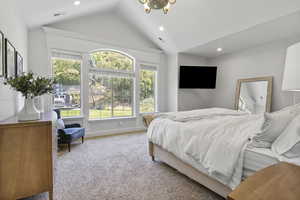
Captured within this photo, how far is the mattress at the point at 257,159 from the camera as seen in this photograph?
1.30 meters

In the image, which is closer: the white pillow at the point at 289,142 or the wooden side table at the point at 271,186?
the wooden side table at the point at 271,186

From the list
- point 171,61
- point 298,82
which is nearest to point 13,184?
point 298,82

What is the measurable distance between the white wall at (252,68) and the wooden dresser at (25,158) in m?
4.81

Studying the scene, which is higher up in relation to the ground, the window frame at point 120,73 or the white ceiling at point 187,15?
the white ceiling at point 187,15

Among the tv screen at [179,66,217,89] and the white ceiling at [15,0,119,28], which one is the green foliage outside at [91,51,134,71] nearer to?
the white ceiling at [15,0,119,28]

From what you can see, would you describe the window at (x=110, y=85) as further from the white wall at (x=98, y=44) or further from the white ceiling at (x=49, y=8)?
the white ceiling at (x=49, y=8)

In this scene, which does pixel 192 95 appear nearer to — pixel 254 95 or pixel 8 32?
pixel 254 95

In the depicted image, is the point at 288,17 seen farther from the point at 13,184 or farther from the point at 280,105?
the point at 13,184

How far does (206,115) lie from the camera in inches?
106

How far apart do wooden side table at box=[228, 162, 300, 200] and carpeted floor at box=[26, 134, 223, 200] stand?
1.22 m

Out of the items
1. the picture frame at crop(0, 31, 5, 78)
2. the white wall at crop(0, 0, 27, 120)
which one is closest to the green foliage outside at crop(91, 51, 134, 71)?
the white wall at crop(0, 0, 27, 120)

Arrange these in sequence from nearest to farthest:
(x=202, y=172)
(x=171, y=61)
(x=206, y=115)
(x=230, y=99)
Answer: (x=202, y=172) → (x=206, y=115) → (x=230, y=99) → (x=171, y=61)

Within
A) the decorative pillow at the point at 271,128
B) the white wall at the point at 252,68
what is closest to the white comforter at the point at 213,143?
the decorative pillow at the point at 271,128

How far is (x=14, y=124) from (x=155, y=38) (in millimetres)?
4441
